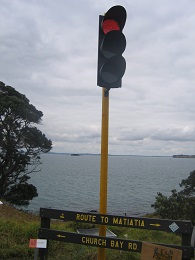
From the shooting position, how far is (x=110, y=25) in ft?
13.7

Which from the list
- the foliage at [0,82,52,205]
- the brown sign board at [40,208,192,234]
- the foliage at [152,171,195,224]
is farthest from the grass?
the foliage at [0,82,52,205]

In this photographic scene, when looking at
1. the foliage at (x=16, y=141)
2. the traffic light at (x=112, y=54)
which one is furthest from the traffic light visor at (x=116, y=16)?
the foliage at (x=16, y=141)

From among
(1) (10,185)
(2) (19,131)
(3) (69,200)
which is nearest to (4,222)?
(2) (19,131)

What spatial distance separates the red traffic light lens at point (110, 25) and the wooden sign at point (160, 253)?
2.88m

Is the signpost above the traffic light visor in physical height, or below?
below

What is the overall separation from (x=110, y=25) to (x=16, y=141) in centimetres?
2422

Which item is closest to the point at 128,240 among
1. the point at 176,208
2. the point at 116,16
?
the point at 116,16

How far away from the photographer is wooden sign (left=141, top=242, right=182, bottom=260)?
3.89m

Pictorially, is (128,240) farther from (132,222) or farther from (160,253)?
(160,253)

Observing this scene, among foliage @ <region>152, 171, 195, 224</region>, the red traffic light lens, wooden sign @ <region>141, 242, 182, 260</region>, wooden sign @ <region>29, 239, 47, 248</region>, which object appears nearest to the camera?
wooden sign @ <region>141, 242, 182, 260</region>

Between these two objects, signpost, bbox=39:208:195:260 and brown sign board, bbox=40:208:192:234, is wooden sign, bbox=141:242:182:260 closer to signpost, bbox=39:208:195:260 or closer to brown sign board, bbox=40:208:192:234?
signpost, bbox=39:208:195:260

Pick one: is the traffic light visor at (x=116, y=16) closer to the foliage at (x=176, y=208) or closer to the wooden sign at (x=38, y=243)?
the wooden sign at (x=38, y=243)

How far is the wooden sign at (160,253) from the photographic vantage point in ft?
12.8

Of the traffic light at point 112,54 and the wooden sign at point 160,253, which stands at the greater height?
the traffic light at point 112,54
